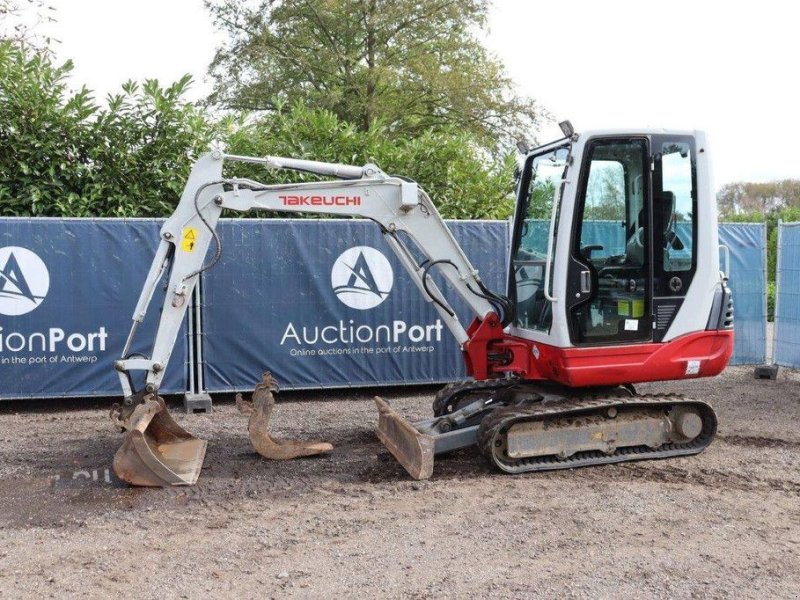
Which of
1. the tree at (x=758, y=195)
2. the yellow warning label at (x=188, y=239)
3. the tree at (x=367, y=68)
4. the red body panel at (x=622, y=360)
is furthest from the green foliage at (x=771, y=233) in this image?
the tree at (x=758, y=195)

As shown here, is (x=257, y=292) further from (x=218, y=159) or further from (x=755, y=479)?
(x=755, y=479)

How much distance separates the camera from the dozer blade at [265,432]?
21.4ft

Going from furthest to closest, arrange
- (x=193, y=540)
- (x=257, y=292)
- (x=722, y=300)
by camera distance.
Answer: (x=257, y=292)
(x=722, y=300)
(x=193, y=540)

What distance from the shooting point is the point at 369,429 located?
791cm

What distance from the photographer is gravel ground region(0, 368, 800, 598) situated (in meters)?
4.23

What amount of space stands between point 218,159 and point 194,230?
1.90 feet

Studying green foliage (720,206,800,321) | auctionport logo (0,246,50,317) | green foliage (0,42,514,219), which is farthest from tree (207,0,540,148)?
auctionport logo (0,246,50,317)

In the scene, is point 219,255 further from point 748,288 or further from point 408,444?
point 748,288

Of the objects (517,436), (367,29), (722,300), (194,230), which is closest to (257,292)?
(194,230)

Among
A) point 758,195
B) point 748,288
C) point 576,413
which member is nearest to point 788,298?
point 748,288

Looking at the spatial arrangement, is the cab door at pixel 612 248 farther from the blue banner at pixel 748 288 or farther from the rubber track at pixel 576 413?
the blue banner at pixel 748 288

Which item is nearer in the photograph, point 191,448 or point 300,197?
point 300,197

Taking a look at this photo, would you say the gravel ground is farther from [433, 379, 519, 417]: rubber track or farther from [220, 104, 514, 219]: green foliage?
[220, 104, 514, 219]: green foliage

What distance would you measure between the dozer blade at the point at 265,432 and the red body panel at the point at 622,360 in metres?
1.83
